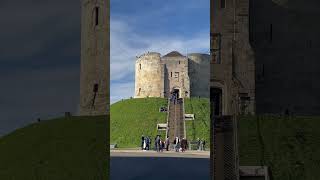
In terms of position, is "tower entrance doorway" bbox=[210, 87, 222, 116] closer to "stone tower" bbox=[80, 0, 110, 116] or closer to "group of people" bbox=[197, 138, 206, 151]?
"group of people" bbox=[197, 138, 206, 151]

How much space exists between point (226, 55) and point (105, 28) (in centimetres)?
587

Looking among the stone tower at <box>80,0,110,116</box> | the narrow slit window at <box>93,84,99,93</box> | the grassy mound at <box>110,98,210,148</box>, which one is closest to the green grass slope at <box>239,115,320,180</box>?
the stone tower at <box>80,0,110,116</box>

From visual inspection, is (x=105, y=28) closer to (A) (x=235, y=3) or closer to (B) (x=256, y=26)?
(A) (x=235, y=3)

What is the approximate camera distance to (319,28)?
2014 centimetres

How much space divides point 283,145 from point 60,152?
264 inches

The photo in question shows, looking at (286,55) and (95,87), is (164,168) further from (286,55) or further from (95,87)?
(286,55)

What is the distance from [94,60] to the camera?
14.5 meters

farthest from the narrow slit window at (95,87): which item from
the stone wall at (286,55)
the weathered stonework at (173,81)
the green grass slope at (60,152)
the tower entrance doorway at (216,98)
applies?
the weathered stonework at (173,81)

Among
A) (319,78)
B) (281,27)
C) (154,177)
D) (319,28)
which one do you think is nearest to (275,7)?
(281,27)

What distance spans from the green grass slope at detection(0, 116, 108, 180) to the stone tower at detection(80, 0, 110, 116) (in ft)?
1.78

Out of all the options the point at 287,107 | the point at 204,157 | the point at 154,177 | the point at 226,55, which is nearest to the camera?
the point at 154,177

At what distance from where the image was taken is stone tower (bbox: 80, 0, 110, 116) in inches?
530

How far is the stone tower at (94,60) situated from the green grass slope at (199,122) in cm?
300

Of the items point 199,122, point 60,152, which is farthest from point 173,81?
point 60,152
